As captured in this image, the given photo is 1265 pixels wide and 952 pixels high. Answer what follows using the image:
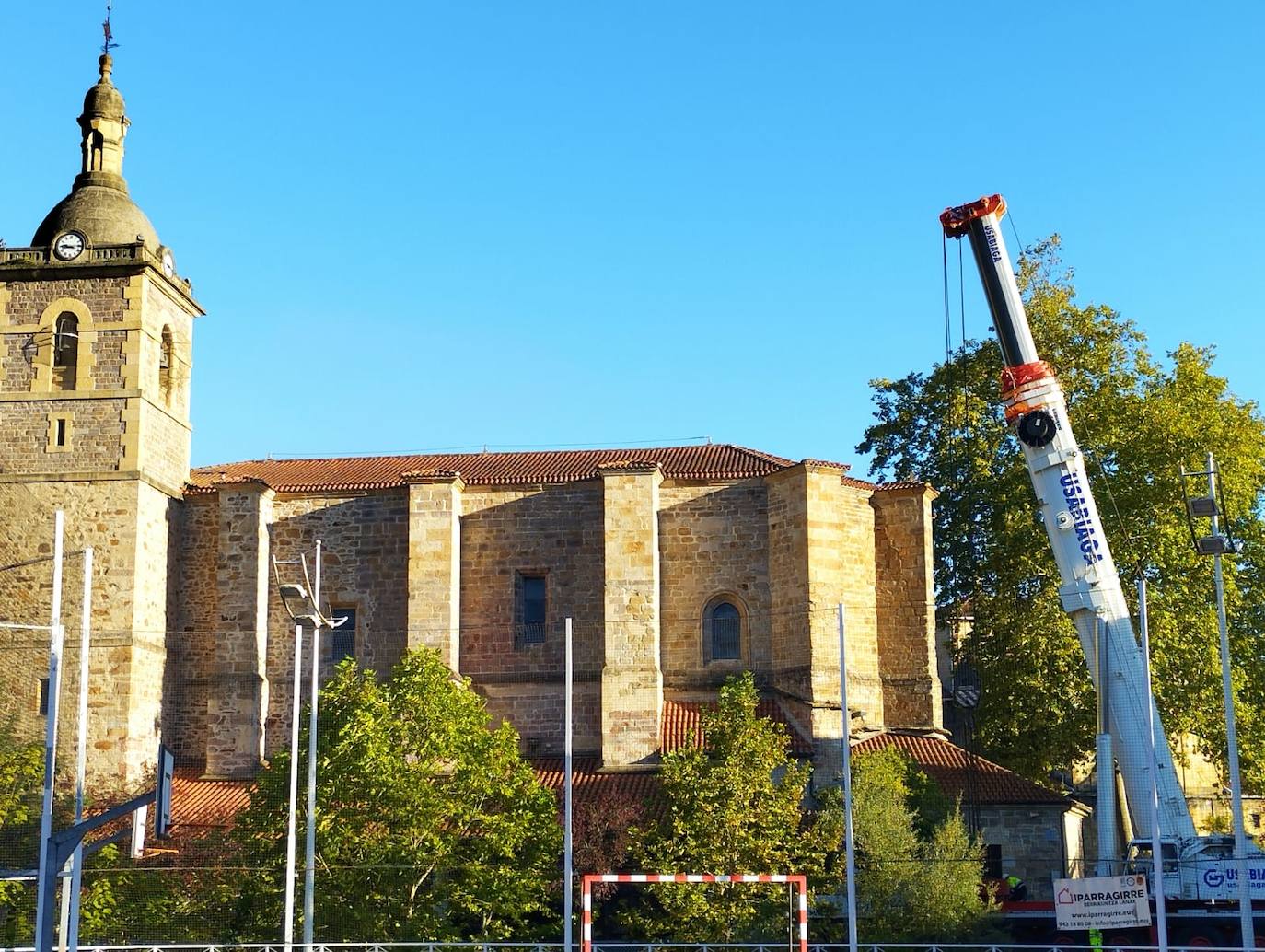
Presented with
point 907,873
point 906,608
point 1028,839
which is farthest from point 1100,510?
point 907,873

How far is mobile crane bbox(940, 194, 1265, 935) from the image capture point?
3095 cm

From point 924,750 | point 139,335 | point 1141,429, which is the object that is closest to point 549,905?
point 924,750

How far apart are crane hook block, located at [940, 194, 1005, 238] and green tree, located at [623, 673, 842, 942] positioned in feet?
35.4

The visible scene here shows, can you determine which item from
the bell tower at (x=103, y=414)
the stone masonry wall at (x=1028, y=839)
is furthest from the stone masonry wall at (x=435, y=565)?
the stone masonry wall at (x=1028, y=839)

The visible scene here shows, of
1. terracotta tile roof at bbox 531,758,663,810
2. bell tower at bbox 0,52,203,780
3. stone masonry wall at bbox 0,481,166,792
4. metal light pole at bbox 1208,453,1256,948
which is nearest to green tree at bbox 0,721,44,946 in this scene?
stone masonry wall at bbox 0,481,166,792

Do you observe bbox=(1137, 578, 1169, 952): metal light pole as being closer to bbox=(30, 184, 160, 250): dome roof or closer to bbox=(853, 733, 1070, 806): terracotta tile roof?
bbox=(853, 733, 1070, 806): terracotta tile roof

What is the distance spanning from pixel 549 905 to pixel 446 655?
Result: 9499mm

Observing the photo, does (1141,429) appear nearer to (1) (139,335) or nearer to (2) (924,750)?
(2) (924,750)

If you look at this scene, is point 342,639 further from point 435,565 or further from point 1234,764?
point 1234,764

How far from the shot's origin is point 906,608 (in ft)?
149

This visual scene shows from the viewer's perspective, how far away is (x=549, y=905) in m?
35.2

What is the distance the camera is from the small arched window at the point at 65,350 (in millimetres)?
44156

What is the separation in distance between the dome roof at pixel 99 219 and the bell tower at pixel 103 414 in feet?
0.14

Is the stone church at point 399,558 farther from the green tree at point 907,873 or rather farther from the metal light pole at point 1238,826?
the metal light pole at point 1238,826
